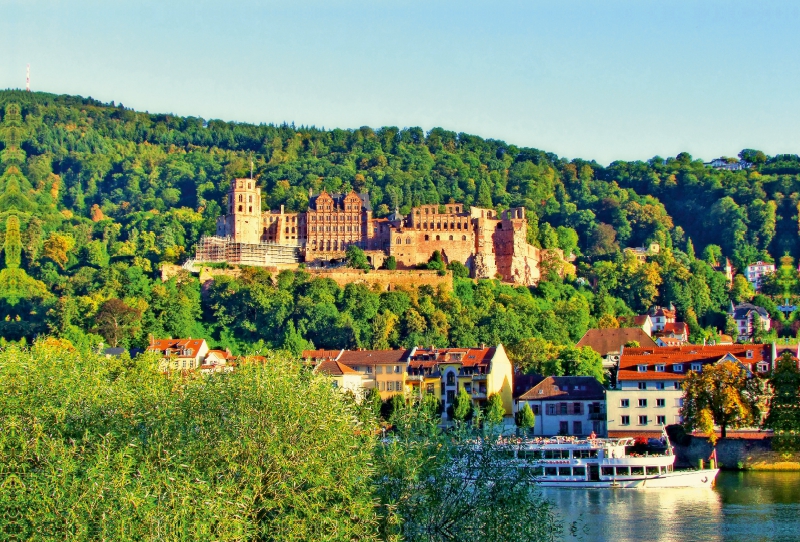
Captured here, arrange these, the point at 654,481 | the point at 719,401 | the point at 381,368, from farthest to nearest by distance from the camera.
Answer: the point at 381,368
the point at 719,401
the point at 654,481

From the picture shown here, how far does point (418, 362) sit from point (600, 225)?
211 ft

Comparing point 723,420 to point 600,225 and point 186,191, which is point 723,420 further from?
point 186,191

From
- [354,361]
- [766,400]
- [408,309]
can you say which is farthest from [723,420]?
[408,309]

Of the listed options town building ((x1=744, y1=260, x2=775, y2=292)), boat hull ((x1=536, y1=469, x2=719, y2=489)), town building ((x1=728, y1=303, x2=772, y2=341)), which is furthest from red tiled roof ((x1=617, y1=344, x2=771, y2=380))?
town building ((x1=744, y1=260, x2=775, y2=292))

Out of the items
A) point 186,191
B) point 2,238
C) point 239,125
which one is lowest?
point 2,238

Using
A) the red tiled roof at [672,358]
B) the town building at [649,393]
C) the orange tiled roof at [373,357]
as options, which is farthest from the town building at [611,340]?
the town building at [649,393]

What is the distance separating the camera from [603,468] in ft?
182

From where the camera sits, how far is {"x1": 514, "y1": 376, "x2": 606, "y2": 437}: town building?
216 ft

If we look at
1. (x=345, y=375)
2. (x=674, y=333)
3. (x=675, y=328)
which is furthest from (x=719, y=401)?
(x=675, y=328)

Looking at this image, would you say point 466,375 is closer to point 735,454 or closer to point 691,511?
point 735,454

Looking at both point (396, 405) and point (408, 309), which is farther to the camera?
point (408, 309)

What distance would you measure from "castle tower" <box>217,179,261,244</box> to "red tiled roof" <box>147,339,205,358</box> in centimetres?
2570

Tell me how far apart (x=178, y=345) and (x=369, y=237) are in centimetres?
3006

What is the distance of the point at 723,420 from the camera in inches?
2322
